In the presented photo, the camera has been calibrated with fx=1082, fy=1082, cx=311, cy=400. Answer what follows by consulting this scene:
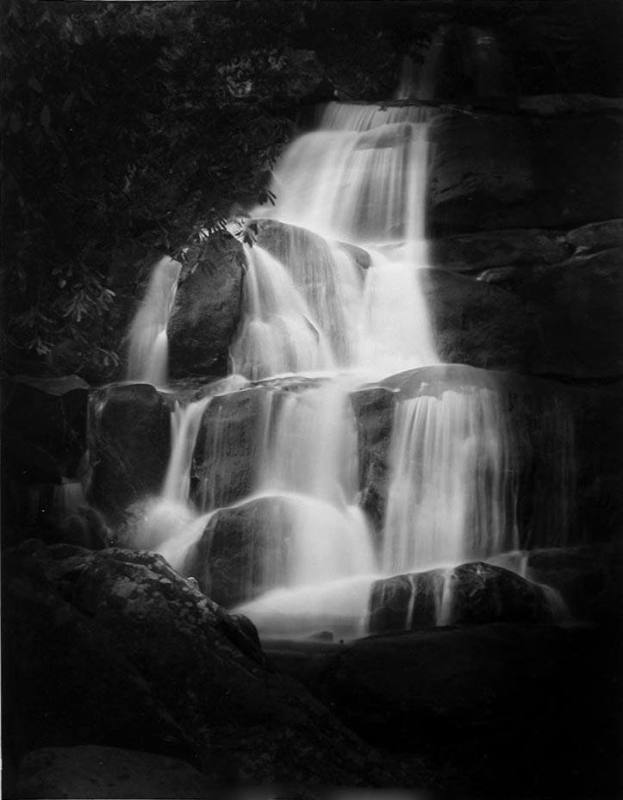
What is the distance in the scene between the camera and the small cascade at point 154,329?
3.32 metres

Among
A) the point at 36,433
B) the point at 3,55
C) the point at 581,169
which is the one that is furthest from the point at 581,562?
the point at 3,55

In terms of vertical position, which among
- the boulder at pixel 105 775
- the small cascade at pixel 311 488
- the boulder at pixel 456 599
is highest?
the small cascade at pixel 311 488

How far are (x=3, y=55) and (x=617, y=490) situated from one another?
2267 millimetres

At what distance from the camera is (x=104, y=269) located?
3.41 meters

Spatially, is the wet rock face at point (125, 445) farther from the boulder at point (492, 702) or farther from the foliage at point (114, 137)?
the boulder at point (492, 702)

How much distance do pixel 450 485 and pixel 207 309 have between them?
3.00ft

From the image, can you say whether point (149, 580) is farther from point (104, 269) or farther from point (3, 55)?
point (3, 55)

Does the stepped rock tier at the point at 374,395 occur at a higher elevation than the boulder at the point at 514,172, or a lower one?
lower

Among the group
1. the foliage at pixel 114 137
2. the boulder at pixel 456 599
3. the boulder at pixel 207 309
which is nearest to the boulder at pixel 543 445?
the boulder at pixel 456 599

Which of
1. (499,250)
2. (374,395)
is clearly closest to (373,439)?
(374,395)

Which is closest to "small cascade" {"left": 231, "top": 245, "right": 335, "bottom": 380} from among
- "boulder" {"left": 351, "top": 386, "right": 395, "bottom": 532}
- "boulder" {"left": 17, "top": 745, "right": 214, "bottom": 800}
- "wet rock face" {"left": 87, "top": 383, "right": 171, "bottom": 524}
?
"boulder" {"left": 351, "top": 386, "right": 395, "bottom": 532}

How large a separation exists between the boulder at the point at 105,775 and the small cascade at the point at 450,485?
850 millimetres

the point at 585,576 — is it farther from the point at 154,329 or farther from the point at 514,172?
the point at 154,329

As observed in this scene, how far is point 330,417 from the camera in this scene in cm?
322
